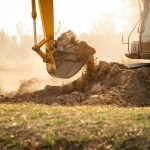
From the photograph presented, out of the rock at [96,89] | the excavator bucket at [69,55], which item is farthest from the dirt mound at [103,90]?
the excavator bucket at [69,55]

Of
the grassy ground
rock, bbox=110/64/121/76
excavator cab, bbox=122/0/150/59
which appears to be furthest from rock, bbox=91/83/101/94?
the grassy ground

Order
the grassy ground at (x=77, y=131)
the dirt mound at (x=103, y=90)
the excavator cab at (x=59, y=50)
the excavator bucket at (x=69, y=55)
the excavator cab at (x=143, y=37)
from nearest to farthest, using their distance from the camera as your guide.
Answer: the grassy ground at (x=77, y=131) < the dirt mound at (x=103, y=90) < the excavator cab at (x=143, y=37) < the excavator cab at (x=59, y=50) < the excavator bucket at (x=69, y=55)

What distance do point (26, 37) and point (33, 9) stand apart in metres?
62.2

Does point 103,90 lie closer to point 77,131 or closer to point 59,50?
point 59,50

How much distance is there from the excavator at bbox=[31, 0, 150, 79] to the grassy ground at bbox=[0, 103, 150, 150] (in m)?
6.92

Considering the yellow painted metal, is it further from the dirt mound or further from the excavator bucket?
the dirt mound

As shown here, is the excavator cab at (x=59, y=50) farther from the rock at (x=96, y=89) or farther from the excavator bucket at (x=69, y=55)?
the rock at (x=96, y=89)

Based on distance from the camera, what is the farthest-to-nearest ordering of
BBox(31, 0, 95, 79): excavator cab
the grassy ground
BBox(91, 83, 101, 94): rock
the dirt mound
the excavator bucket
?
1. BBox(91, 83, 101, 94): rock
2. the excavator bucket
3. BBox(31, 0, 95, 79): excavator cab
4. the dirt mound
5. the grassy ground

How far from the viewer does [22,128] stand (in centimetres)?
1110

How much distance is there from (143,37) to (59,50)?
98.3 inches

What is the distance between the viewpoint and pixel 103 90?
19578 millimetres

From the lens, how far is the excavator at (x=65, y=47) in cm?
1892

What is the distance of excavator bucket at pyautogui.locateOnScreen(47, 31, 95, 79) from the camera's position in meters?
19.4

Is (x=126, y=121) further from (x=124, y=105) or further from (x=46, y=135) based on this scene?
(x=124, y=105)
